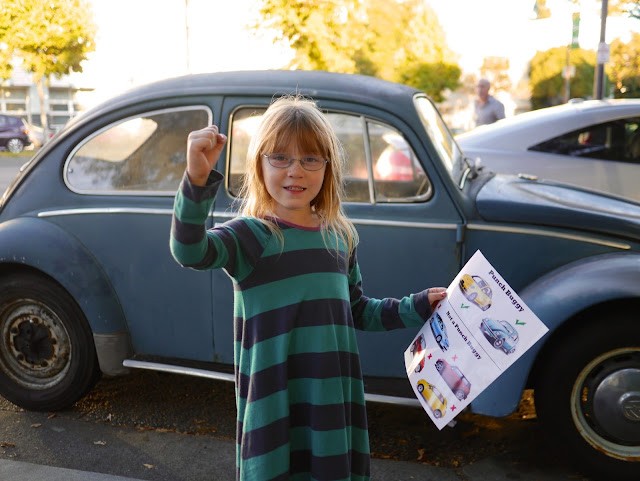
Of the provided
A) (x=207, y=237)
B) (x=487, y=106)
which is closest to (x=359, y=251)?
(x=207, y=237)

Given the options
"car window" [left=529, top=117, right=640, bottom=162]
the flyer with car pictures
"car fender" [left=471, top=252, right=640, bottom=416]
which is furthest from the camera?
"car window" [left=529, top=117, right=640, bottom=162]

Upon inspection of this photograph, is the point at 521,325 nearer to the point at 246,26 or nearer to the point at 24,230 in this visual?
the point at 24,230

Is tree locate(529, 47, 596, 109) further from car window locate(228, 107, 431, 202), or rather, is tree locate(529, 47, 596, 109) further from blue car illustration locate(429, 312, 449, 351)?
blue car illustration locate(429, 312, 449, 351)

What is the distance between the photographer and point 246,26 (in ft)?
50.8

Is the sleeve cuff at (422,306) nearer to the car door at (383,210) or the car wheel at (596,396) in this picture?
the car door at (383,210)

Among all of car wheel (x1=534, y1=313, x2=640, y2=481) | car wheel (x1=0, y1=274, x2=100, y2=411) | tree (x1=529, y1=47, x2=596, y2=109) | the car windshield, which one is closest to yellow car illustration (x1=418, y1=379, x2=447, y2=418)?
car wheel (x1=534, y1=313, x2=640, y2=481)

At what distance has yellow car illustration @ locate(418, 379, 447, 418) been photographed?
2.20 m

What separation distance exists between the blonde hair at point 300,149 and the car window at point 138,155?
71.3 inches

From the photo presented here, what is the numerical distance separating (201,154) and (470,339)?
100 cm

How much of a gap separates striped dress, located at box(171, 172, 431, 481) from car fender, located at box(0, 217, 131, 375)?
2.03 meters

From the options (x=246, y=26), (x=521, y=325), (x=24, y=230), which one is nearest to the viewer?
(x=521, y=325)

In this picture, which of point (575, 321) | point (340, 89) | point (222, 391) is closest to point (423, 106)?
point (340, 89)

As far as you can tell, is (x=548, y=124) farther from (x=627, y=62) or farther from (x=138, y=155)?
(x=627, y=62)

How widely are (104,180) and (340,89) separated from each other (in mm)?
1419
